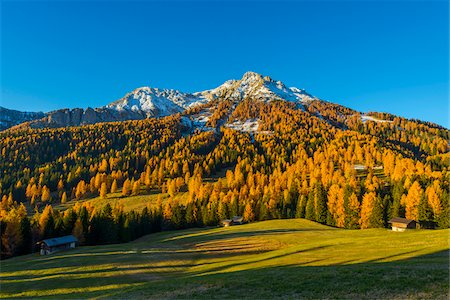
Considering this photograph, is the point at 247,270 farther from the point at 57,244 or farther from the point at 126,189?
the point at 126,189

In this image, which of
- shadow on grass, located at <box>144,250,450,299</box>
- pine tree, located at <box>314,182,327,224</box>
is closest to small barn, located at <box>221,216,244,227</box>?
pine tree, located at <box>314,182,327,224</box>

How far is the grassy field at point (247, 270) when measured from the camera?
2264cm

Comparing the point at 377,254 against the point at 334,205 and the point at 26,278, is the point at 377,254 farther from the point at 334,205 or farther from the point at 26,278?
the point at 334,205

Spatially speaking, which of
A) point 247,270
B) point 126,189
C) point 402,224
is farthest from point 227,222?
point 126,189

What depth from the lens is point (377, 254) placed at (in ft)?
121

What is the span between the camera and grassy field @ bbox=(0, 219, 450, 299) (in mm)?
22641

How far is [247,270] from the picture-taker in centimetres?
3628

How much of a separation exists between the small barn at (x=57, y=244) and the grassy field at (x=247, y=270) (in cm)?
1054

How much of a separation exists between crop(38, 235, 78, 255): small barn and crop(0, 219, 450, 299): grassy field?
415 inches

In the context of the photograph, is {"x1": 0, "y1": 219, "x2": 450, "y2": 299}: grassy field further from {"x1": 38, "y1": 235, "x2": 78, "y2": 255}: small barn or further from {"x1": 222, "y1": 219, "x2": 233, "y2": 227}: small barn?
{"x1": 222, "y1": 219, "x2": 233, "y2": 227}: small barn

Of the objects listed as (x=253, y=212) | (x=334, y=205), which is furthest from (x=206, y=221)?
(x=334, y=205)

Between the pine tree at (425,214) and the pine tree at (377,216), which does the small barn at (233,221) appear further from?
the pine tree at (425,214)

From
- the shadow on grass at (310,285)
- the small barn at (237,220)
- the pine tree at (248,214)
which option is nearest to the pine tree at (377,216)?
the pine tree at (248,214)

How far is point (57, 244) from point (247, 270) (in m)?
52.6
